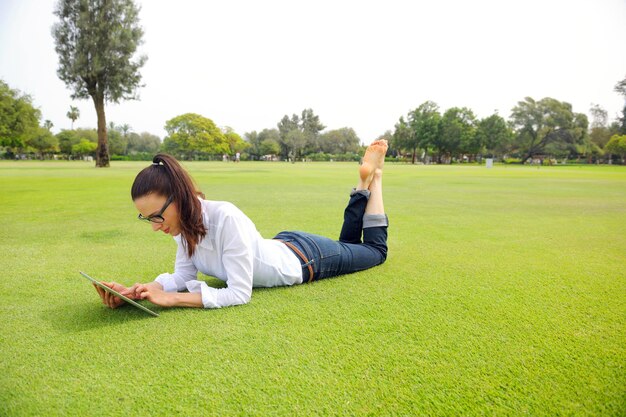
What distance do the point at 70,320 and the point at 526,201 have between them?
1062 cm

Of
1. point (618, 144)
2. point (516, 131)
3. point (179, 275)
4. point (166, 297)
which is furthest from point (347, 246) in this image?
point (516, 131)

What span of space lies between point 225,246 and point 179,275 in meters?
0.65

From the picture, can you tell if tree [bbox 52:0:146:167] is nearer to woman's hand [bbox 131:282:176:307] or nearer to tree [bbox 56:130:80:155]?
woman's hand [bbox 131:282:176:307]

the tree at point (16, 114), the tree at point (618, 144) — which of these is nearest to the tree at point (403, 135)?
the tree at point (618, 144)

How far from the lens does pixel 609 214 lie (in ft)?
25.8

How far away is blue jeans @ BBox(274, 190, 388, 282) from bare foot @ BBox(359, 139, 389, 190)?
134mm

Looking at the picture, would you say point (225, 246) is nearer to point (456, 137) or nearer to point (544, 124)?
point (456, 137)

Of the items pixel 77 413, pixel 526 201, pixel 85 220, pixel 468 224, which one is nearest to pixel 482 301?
pixel 77 413

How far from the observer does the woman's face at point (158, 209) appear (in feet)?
7.31

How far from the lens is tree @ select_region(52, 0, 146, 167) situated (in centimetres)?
2970

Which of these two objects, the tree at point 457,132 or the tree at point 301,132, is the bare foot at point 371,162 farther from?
the tree at point 301,132

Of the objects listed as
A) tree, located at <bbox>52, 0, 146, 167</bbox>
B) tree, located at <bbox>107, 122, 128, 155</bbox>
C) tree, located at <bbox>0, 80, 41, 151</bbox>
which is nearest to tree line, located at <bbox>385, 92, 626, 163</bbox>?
tree, located at <bbox>52, 0, 146, 167</bbox>

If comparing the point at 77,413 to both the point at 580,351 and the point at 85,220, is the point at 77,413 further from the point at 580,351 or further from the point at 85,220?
the point at 85,220

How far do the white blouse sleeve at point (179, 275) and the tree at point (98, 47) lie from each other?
33.1 meters
